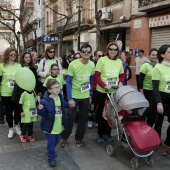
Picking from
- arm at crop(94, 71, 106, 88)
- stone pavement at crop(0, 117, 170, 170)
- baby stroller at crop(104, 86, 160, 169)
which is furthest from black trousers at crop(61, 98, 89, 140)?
baby stroller at crop(104, 86, 160, 169)

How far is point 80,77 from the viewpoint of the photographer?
4672 millimetres

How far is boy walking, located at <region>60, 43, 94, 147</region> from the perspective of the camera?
4605mm

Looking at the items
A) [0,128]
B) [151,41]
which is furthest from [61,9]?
[0,128]

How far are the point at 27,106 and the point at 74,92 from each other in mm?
1005

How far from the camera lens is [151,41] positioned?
1384 cm

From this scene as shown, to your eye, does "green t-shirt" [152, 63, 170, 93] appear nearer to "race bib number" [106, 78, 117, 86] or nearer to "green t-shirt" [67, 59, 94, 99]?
"race bib number" [106, 78, 117, 86]

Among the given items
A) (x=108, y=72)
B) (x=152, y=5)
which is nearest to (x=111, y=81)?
(x=108, y=72)

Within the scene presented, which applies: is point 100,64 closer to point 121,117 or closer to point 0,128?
point 121,117

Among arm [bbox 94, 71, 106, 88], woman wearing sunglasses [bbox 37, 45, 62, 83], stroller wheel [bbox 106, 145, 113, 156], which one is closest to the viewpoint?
stroller wheel [bbox 106, 145, 113, 156]

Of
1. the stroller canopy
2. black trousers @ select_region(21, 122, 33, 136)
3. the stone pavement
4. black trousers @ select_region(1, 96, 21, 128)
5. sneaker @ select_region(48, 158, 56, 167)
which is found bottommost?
the stone pavement

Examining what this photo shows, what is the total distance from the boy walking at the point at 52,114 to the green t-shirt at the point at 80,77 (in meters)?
0.60

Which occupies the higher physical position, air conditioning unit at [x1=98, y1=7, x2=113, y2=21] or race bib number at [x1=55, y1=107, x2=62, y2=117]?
air conditioning unit at [x1=98, y1=7, x2=113, y2=21]

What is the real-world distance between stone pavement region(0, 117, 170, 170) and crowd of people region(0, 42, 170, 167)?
16cm

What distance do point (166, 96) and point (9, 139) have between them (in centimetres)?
324
